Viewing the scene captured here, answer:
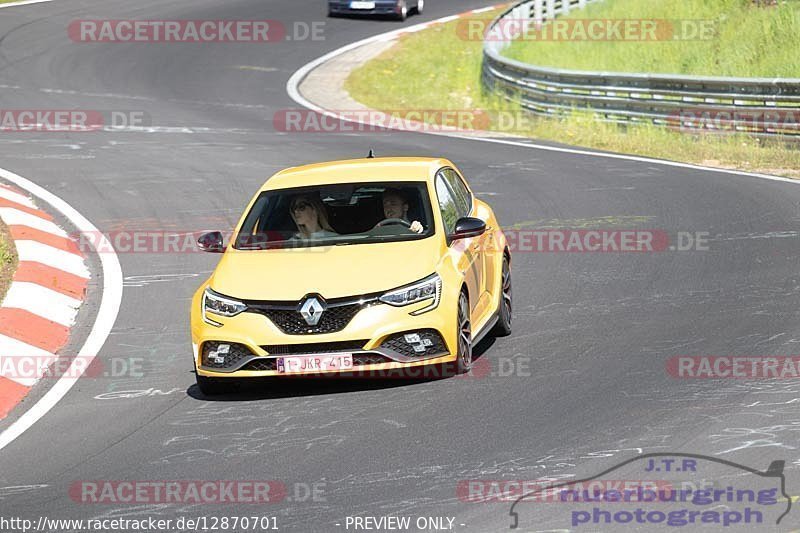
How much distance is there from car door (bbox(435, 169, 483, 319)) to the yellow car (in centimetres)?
2

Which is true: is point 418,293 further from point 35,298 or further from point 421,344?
point 35,298

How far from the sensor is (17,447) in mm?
8805

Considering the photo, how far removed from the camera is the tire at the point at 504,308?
1113 cm

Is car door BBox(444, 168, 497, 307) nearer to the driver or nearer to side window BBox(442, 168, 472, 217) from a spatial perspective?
side window BBox(442, 168, 472, 217)

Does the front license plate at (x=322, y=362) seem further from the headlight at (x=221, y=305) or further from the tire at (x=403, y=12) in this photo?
the tire at (x=403, y=12)

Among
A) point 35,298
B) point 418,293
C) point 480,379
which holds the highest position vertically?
point 418,293

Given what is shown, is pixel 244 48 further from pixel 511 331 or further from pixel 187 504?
pixel 187 504

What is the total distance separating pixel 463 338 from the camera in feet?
32.4

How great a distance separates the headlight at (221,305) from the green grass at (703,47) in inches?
739

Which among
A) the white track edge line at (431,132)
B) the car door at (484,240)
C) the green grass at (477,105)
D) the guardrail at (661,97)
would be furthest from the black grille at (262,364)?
the guardrail at (661,97)

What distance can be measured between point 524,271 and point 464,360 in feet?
12.9

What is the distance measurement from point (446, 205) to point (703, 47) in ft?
68.7

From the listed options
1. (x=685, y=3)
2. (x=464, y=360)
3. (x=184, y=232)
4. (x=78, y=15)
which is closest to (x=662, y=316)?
(x=464, y=360)

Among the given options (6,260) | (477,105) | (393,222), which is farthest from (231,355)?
(477,105)
